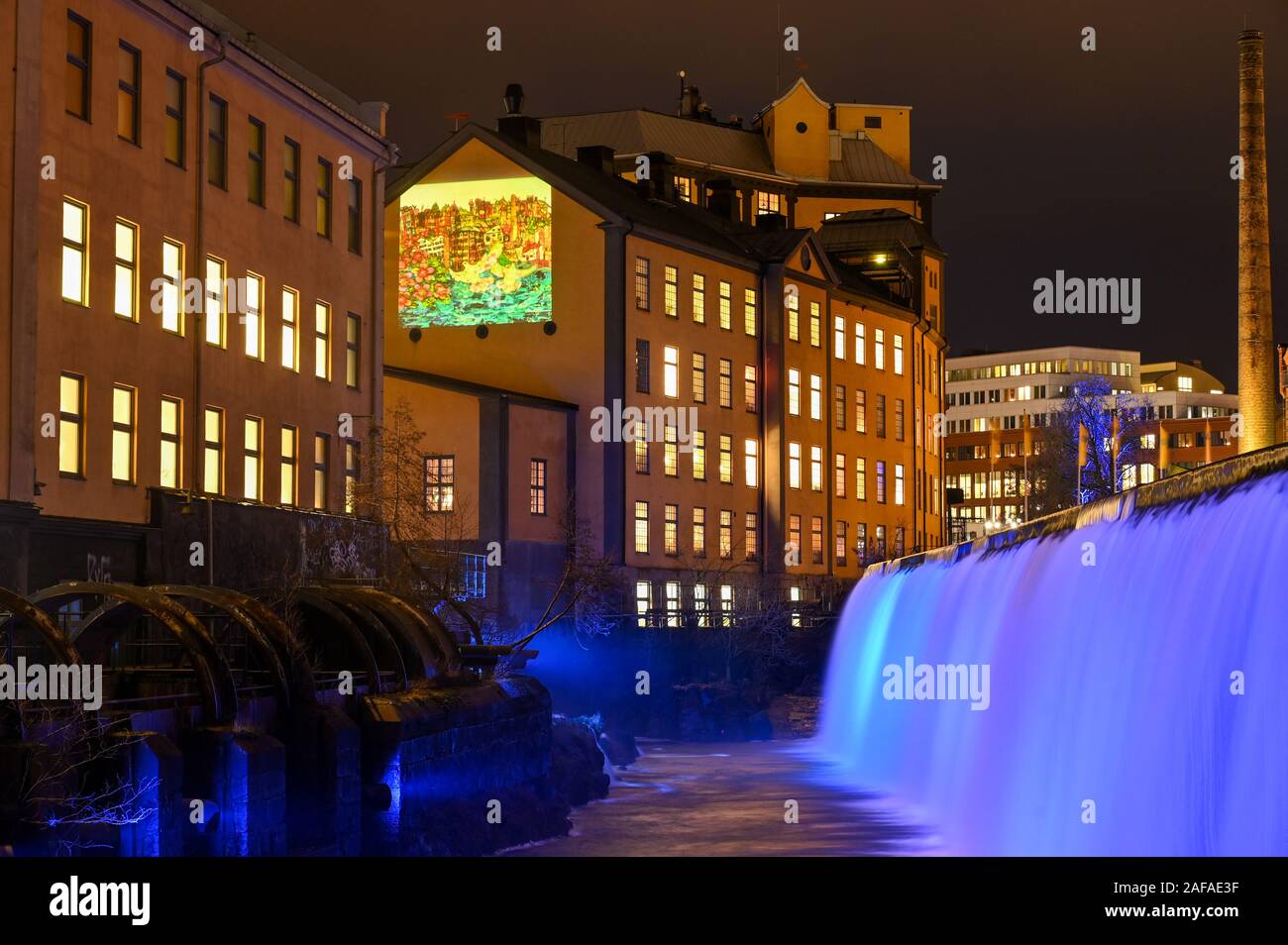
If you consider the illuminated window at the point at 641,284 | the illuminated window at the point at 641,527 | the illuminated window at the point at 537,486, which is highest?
the illuminated window at the point at 641,284

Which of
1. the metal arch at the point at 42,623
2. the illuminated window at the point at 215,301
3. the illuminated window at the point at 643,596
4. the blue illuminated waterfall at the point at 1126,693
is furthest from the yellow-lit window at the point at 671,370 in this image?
the metal arch at the point at 42,623

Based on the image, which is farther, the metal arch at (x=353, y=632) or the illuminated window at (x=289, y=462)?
the illuminated window at (x=289, y=462)

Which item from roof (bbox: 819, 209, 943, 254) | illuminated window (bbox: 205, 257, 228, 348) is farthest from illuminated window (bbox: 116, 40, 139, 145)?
roof (bbox: 819, 209, 943, 254)

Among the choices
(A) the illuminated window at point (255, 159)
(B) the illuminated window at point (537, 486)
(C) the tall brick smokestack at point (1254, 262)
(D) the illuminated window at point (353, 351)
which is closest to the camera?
(A) the illuminated window at point (255, 159)

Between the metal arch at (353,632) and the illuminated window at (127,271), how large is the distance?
6522 millimetres

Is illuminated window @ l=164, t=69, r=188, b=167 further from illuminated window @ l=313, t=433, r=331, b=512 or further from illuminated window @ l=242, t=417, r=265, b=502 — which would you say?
illuminated window @ l=313, t=433, r=331, b=512

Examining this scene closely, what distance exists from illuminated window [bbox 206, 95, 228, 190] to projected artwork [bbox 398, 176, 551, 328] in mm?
33339

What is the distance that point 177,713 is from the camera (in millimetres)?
24281

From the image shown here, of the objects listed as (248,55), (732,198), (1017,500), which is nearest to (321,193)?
(248,55)

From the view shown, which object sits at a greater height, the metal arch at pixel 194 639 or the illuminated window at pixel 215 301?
the illuminated window at pixel 215 301

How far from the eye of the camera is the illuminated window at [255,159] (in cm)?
4159

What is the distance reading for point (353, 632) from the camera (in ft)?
107

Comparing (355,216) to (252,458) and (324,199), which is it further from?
(252,458)

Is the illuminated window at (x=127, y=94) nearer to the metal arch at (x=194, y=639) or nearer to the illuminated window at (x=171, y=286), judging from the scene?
the illuminated window at (x=171, y=286)
